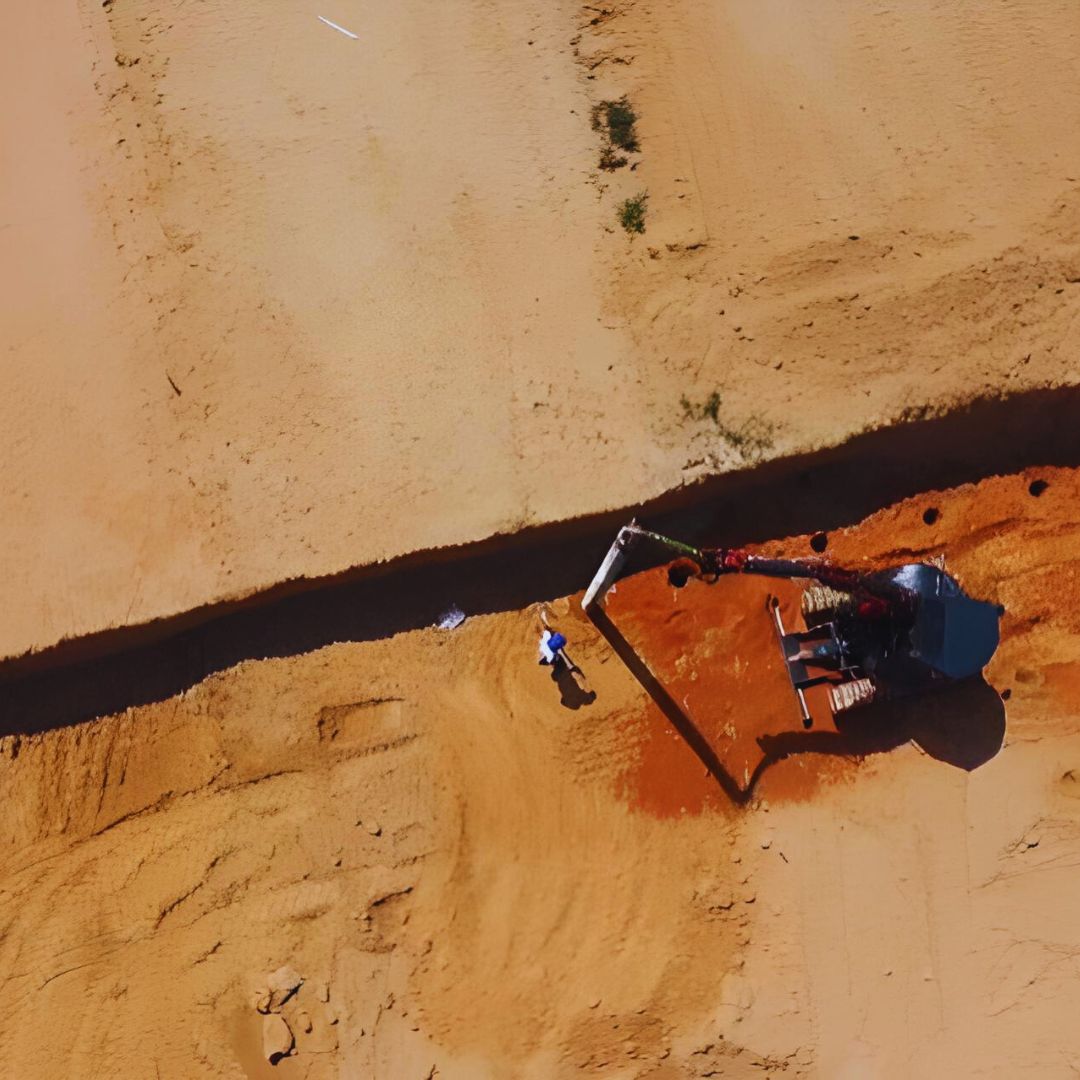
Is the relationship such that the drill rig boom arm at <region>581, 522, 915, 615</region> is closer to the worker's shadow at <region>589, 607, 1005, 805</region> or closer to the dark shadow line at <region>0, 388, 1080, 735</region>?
the dark shadow line at <region>0, 388, 1080, 735</region>

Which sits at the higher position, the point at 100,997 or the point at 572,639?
the point at 572,639

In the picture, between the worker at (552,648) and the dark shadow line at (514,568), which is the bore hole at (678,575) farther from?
the worker at (552,648)

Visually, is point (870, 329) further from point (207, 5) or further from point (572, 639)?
point (207, 5)

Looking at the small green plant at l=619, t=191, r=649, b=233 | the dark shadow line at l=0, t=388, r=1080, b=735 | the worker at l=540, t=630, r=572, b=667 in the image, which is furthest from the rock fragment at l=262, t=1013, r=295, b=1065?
the small green plant at l=619, t=191, r=649, b=233

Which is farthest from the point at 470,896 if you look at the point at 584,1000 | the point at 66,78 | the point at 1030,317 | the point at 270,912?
the point at 66,78

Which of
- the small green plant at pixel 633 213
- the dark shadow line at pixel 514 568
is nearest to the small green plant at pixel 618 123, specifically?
the small green plant at pixel 633 213

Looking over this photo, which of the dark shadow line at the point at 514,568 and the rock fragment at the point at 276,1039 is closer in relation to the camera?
the rock fragment at the point at 276,1039
